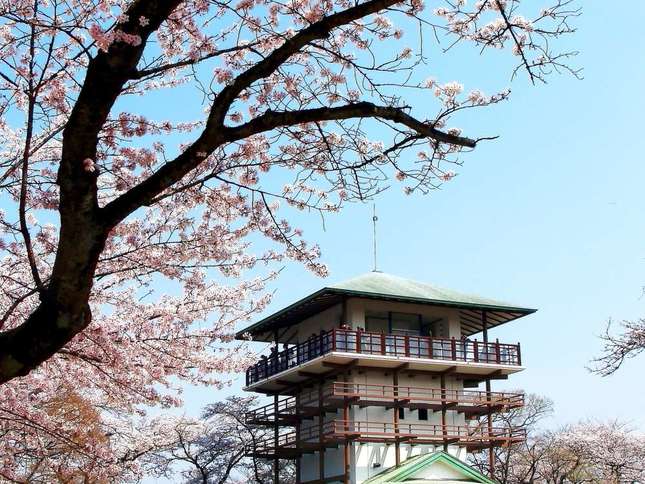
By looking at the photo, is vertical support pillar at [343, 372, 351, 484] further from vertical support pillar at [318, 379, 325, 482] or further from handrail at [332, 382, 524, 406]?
vertical support pillar at [318, 379, 325, 482]

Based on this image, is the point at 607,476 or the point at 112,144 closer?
the point at 112,144

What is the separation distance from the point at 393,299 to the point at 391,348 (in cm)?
204

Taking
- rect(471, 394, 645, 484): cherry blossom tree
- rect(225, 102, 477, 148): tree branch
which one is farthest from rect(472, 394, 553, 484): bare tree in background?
rect(225, 102, 477, 148): tree branch

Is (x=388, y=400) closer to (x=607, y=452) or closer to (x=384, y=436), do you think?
(x=384, y=436)

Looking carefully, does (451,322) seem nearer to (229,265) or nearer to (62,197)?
(229,265)

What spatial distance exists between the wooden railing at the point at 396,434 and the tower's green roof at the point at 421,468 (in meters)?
1.22

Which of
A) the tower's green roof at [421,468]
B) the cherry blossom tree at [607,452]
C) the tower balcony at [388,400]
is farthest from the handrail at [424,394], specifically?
the cherry blossom tree at [607,452]

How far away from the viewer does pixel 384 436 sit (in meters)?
30.6

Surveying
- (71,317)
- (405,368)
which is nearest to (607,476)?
(405,368)

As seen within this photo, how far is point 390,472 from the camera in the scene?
29188 mm

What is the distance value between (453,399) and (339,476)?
18.0 ft

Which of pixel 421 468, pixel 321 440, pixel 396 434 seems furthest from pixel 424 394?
pixel 321 440

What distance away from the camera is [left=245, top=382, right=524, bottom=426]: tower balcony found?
30.7 m

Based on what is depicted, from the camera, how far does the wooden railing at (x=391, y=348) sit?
30219 millimetres
